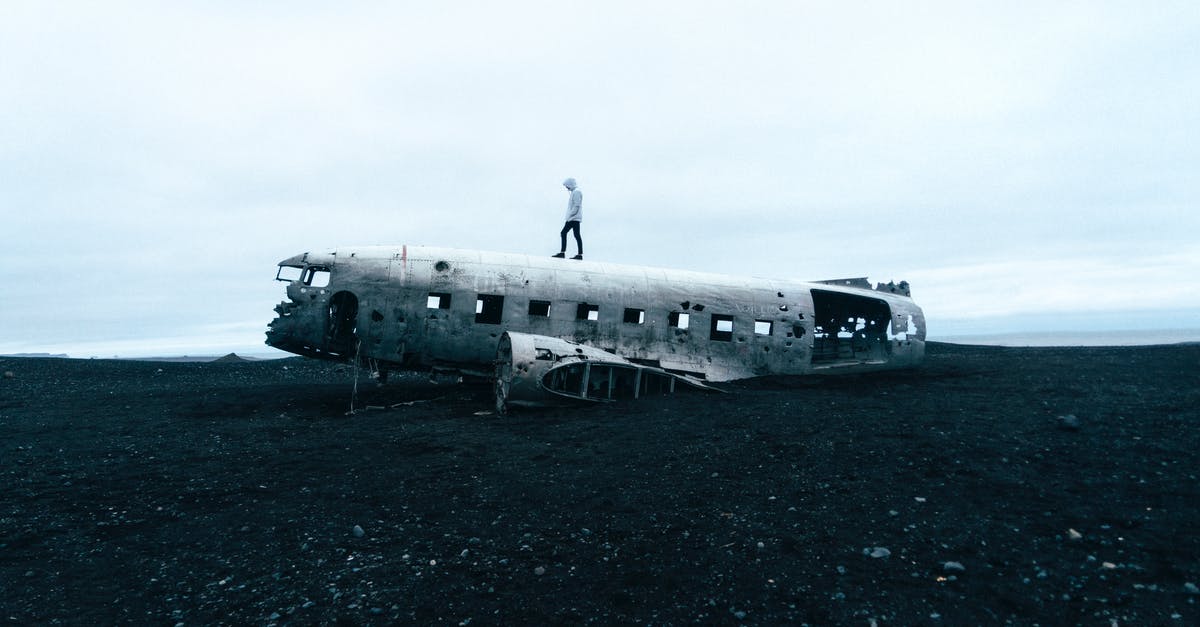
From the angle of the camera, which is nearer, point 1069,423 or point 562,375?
point 1069,423

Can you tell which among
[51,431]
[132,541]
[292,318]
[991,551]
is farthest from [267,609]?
[51,431]

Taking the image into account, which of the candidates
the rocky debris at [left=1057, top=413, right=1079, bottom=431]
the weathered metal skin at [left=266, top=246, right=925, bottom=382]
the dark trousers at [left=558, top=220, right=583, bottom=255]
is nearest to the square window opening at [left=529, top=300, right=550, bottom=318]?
the weathered metal skin at [left=266, top=246, right=925, bottom=382]

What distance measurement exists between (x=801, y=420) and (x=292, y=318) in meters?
13.3

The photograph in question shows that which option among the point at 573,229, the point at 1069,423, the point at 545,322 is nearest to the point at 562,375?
the point at 545,322

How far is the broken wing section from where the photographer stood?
46.7 ft

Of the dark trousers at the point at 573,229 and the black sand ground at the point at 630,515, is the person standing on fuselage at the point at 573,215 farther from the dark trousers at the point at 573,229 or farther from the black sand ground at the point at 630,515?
the black sand ground at the point at 630,515

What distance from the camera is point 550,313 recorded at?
16812mm

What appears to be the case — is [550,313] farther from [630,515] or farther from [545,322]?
[630,515]

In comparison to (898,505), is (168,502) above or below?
below

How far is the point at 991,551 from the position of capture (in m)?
6.03

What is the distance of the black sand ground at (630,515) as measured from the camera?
5.34 metres

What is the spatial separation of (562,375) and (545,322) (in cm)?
252

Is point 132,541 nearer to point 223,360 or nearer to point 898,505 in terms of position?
point 898,505

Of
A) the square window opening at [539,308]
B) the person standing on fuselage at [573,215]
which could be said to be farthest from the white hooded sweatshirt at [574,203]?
the square window opening at [539,308]
